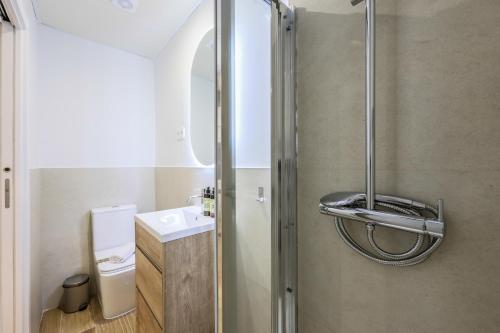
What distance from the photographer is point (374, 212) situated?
477 mm

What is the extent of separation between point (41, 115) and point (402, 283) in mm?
2542

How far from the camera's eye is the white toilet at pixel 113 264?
1.52m

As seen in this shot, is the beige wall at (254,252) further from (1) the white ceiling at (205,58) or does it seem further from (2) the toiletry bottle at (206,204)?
(1) the white ceiling at (205,58)

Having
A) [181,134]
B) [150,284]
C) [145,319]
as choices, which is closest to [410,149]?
[150,284]

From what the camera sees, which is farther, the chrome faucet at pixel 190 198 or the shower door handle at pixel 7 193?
the chrome faucet at pixel 190 198

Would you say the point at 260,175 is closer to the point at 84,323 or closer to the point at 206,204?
the point at 206,204

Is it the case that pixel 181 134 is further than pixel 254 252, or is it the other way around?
pixel 181 134

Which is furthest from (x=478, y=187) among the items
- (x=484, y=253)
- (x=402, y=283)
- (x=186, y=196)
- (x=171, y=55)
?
(x=171, y=55)

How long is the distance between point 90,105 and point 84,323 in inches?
72.7

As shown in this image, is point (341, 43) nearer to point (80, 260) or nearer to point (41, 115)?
point (41, 115)

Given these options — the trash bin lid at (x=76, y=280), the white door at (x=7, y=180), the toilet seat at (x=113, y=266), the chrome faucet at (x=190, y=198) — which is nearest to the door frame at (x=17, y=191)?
the white door at (x=7, y=180)

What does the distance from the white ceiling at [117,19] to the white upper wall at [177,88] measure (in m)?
0.09

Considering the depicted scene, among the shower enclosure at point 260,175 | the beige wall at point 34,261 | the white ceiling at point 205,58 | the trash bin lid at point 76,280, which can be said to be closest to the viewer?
the shower enclosure at point 260,175

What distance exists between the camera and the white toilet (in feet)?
4.97
